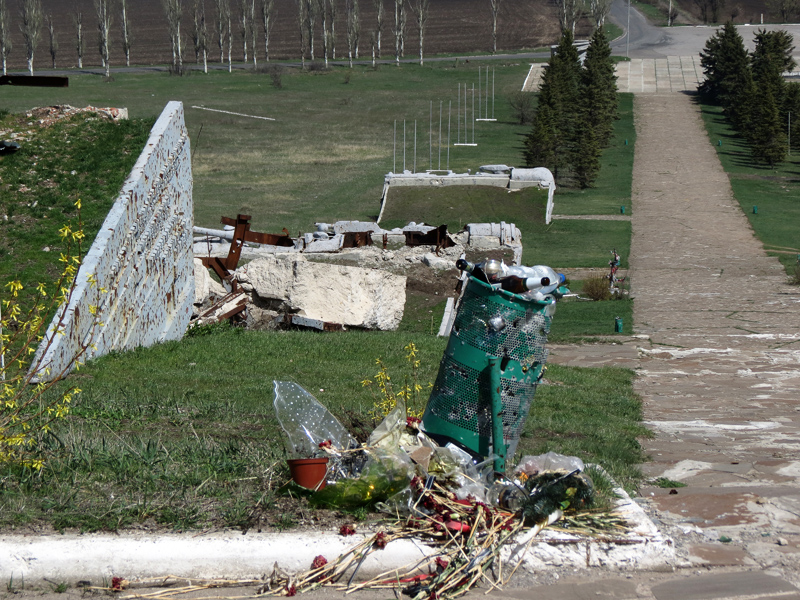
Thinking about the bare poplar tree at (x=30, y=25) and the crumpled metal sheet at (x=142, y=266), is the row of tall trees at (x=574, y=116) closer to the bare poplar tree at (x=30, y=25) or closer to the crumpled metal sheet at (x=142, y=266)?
the crumpled metal sheet at (x=142, y=266)

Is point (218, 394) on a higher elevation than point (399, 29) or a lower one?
lower

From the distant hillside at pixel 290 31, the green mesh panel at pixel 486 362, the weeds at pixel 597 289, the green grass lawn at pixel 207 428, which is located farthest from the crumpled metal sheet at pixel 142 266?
the distant hillside at pixel 290 31

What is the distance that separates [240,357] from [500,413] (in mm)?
5869

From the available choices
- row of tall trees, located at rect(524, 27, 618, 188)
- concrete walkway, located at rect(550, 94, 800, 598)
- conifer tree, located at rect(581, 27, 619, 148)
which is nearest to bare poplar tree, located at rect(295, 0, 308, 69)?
conifer tree, located at rect(581, 27, 619, 148)

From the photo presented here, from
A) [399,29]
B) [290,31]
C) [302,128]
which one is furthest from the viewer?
[290,31]

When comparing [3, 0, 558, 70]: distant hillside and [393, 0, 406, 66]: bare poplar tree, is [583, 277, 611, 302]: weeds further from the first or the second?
[3, 0, 558, 70]: distant hillside

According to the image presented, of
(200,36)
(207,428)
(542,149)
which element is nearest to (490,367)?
(207,428)

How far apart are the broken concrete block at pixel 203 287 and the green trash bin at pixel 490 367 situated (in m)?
9.43

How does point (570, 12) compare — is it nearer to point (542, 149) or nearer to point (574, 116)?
point (574, 116)

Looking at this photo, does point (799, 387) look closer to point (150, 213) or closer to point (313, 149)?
point (150, 213)

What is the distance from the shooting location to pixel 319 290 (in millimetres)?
14859

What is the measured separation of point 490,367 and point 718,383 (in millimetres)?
6570

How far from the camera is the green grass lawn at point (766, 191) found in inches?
1088

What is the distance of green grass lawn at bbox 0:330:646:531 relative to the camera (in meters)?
4.45
